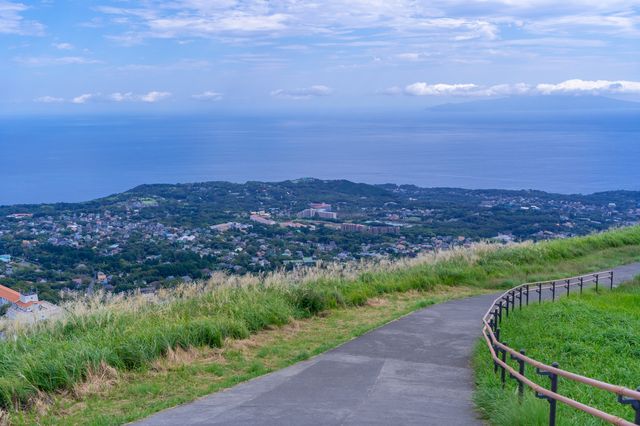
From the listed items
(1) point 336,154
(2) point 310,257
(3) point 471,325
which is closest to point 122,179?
(1) point 336,154

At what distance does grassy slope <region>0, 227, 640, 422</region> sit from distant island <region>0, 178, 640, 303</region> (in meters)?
4.00

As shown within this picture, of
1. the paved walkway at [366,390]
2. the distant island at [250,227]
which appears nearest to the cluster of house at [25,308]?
the distant island at [250,227]

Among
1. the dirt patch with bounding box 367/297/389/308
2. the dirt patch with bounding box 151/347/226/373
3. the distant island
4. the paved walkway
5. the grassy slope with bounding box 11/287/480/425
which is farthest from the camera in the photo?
the distant island

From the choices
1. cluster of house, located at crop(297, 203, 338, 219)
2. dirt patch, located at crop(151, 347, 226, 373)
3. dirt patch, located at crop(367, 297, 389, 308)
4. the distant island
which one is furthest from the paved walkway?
cluster of house, located at crop(297, 203, 338, 219)

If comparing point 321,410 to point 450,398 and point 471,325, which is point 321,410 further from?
point 471,325

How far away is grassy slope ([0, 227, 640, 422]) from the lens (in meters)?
7.50

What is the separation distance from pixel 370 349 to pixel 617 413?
13.8ft

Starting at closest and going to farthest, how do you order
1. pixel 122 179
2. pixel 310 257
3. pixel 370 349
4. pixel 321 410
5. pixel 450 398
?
pixel 321 410 → pixel 450 398 → pixel 370 349 → pixel 310 257 → pixel 122 179

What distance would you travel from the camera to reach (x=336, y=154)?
113750 millimetres

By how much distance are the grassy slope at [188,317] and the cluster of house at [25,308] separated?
25.7 inches

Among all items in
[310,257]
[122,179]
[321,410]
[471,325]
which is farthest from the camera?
[122,179]

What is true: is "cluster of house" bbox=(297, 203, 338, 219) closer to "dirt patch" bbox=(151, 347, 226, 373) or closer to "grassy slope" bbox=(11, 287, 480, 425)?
"grassy slope" bbox=(11, 287, 480, 425)

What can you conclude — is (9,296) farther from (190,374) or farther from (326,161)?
(326,161)

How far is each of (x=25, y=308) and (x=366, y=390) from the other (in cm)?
698
